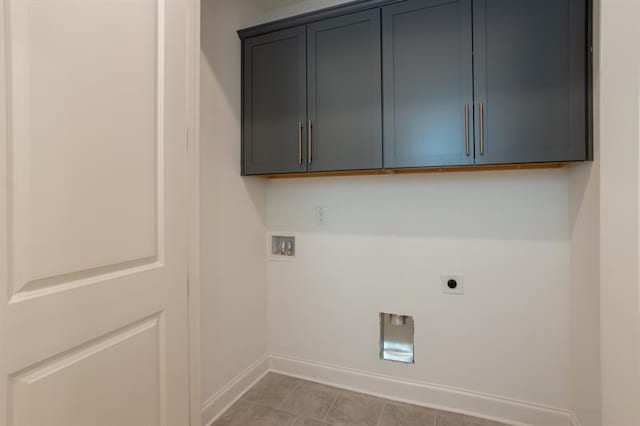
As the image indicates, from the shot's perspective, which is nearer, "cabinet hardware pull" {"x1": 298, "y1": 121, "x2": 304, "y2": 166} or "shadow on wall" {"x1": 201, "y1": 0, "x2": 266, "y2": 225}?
"shadow on wall" {"x1": 201, "y1": 0, "x2": 266, "y2": 225}

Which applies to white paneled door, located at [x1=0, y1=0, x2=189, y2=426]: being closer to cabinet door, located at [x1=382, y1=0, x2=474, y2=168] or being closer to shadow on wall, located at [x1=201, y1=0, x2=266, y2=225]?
shadow on wall, located at [x1=201, y1=0, x2=266, y2=225]

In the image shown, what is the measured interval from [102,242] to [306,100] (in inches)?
54.9

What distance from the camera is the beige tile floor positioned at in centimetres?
182

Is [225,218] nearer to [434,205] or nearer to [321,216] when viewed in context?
[321,216]

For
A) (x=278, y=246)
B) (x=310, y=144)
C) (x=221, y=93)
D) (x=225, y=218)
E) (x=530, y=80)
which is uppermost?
(x=221, y=93)

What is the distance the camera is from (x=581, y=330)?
1562 mm

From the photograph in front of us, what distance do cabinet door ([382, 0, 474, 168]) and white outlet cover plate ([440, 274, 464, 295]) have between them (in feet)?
2.44

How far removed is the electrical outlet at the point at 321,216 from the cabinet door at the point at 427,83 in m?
0.67

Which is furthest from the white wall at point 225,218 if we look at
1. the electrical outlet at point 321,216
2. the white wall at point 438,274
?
the electrical outlet at point 321,216

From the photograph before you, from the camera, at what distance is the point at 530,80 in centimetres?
150

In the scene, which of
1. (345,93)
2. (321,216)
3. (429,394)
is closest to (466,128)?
(345,93)

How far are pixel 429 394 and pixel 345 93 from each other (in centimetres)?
198

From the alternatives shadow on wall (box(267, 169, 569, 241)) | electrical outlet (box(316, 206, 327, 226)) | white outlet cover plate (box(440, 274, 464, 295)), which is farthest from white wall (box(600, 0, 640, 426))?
electrical outlet (box(316, 206, 327, 226))

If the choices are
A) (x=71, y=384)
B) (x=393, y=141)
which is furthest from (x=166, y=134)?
(x=393, y=141)
